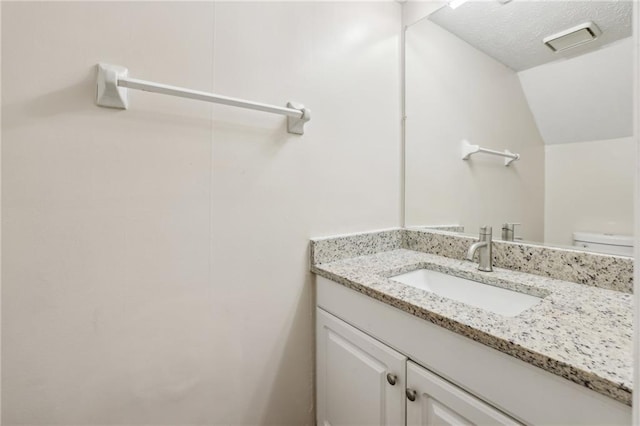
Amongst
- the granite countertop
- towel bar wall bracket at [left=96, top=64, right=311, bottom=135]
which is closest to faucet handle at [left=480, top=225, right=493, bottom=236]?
the granite countertop

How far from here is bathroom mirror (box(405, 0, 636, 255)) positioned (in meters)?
0.79

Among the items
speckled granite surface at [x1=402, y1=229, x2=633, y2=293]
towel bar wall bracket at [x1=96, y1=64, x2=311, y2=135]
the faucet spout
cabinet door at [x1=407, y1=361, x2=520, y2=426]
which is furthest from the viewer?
the faucet spout

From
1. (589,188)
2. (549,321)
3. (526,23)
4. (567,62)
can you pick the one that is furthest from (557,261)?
(526,23)

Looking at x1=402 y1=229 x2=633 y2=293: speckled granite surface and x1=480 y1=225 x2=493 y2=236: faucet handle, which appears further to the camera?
x1=480 y1=225 x2=493 y2=236: faucet handle

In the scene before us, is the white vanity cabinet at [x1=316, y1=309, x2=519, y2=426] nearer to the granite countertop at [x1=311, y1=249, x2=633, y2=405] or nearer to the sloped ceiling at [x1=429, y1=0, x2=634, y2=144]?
the granite countertop at [x1=311, y1=249, x2=633, y2=405]

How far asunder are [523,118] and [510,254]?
51cm

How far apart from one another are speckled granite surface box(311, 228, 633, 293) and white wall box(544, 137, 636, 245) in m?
0.07

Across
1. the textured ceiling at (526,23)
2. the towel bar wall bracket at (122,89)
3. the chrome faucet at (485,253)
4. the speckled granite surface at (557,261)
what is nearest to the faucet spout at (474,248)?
the chrome faucet at (485,253)

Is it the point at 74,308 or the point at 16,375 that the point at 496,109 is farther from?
the point at 16,375

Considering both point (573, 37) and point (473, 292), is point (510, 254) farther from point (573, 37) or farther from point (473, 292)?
point (573, 37)

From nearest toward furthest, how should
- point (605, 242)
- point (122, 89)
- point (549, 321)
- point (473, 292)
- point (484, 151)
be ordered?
point (549, 321)
point (122, 89)
point (605, 242)
point (473, 292)
point (484, 151)

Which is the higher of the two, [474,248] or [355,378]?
[474,248]

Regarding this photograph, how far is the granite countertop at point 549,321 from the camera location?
1.36 feet

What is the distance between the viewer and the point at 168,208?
0.75 meters
